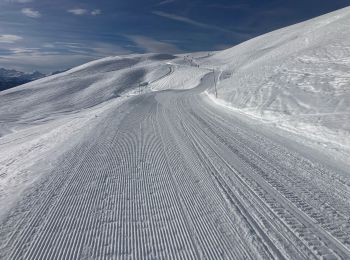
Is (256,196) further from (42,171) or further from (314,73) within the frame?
(314,73)

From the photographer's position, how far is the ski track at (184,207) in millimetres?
5797

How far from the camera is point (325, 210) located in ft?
22.8

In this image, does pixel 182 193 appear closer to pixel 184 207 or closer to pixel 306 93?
pixel 184 207

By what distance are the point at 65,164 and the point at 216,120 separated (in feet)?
30.7

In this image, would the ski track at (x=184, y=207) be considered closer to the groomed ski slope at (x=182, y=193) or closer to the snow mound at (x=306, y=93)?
the groomed ski slope at (x=182, y=193)

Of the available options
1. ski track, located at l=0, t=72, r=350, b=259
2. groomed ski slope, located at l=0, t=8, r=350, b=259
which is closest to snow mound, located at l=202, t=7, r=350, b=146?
groomed ski slope, located at l=0, t=8, r=350, b=259

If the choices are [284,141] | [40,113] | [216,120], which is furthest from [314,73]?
[40,113]

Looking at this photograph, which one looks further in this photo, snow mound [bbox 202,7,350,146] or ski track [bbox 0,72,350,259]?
snow mound [bbox 202,7,350,146]

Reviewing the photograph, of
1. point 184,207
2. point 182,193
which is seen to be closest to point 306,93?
point 182,193

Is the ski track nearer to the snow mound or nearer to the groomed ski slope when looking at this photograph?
the groomed ski slope

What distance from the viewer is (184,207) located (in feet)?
24.2

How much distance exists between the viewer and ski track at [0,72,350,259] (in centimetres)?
580

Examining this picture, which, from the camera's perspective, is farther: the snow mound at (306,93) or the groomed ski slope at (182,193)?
the snow mound at (306,93)

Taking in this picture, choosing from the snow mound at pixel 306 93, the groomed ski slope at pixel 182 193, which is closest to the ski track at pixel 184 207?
the groomed ski slope at pixel 182 193
